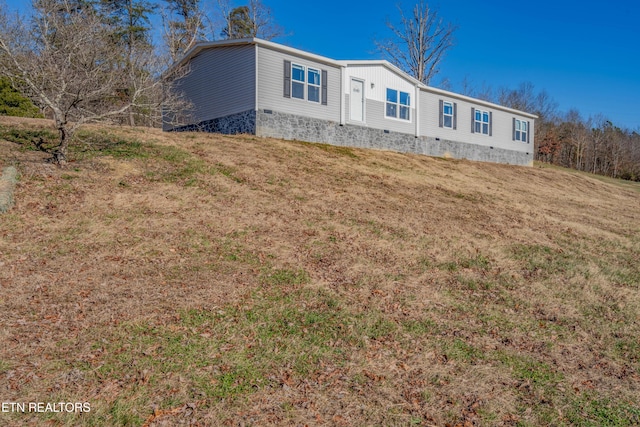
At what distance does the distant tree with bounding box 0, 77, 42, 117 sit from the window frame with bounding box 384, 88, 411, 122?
48.0 ft

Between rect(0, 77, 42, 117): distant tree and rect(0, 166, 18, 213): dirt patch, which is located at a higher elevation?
rect(0, 77, 42, 117): distant tree

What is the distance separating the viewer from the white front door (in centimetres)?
2003

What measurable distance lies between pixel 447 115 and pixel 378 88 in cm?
525

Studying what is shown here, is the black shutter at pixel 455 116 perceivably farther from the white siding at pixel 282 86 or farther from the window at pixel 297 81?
the window at pixel 297 81

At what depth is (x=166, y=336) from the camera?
512cm

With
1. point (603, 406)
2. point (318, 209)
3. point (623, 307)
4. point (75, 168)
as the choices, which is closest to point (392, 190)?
point (318, 209)

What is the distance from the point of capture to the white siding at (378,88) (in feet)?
66.5

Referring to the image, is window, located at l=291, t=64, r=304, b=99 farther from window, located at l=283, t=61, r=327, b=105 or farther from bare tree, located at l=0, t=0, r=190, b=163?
bare tree, located at l=0, t=0, r=190, b=163

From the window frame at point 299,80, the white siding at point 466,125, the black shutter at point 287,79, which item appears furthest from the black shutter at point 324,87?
the white siding at point 466,125

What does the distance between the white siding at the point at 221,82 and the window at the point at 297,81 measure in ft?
5.71

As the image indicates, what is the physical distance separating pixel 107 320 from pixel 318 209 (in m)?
5.89

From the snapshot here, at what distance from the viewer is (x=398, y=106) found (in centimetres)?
2188

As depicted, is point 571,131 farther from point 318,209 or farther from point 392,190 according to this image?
point 318,209

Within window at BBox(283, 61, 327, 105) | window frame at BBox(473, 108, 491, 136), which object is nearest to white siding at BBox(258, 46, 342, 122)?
window at BBox(283, 61, 327, 105)
